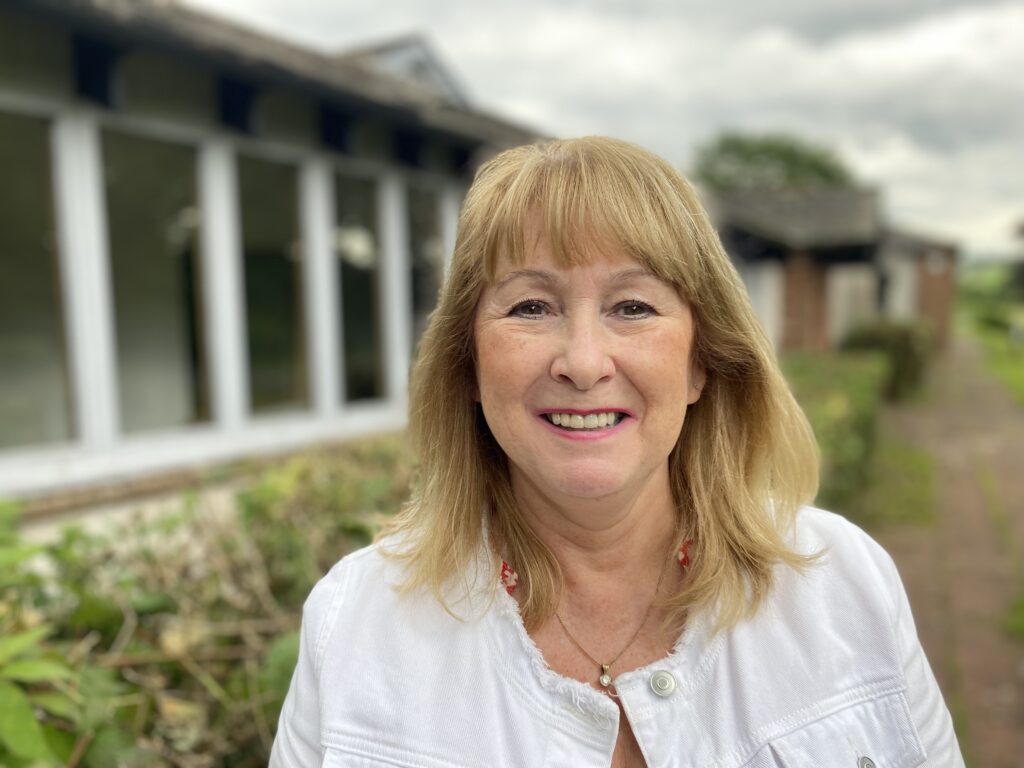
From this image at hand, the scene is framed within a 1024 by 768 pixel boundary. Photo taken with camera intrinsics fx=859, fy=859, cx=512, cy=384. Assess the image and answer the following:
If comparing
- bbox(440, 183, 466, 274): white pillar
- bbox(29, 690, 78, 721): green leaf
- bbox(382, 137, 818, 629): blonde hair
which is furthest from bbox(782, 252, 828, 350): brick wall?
bbox(29, 690, 78, 721): green leaf

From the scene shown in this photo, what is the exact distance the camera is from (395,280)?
7715mm

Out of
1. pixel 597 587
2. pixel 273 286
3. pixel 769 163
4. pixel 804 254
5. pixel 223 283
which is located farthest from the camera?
pixel 769 163

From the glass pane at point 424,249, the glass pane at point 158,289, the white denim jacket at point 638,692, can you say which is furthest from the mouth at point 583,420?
the glass pane at point 424,249

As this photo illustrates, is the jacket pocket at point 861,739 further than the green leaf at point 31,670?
No

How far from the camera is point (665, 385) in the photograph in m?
1.46

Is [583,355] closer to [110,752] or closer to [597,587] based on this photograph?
[597,587]

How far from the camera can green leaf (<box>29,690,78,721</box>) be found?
5.39ft

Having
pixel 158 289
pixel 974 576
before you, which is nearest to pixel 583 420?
pixel 974 576

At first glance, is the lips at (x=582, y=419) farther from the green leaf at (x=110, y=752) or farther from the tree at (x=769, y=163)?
the tree at (x=769, y=163)

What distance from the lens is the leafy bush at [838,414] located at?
507 cm

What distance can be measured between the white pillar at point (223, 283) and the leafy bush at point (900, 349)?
13.9 meters

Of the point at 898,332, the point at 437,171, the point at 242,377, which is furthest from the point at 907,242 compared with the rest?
the point at 242,377

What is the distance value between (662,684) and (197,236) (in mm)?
5899

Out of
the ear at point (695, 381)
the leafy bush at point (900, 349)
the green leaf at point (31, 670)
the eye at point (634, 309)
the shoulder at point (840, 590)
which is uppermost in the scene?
the eye at point (634, 309)
